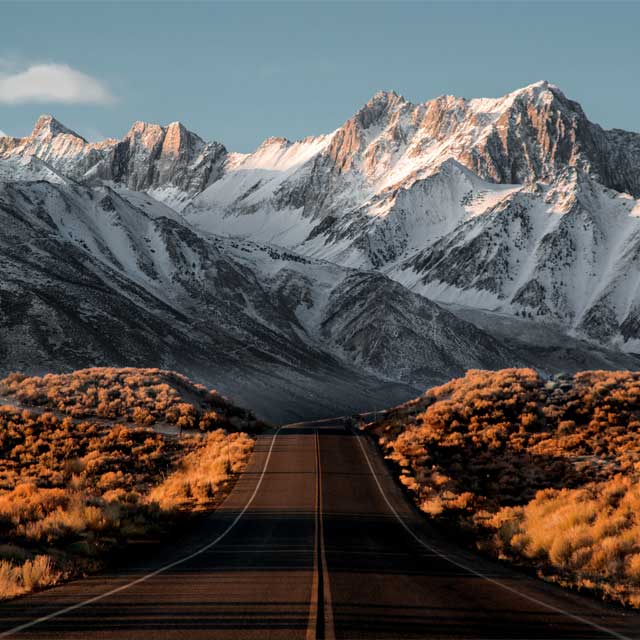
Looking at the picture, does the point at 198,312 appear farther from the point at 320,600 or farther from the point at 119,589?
the point at 320,600

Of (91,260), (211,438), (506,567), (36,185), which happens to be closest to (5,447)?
(211,438)

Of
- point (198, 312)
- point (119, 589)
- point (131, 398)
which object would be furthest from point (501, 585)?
point (198, 312)

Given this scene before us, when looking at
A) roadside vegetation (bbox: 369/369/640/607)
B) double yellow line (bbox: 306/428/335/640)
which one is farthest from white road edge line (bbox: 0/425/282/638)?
roadside vegetation (bbox: 369/369/640/607)

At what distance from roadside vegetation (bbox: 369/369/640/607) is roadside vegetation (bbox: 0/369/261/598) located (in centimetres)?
879

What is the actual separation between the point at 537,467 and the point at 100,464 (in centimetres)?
1883

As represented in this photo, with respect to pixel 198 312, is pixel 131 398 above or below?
below

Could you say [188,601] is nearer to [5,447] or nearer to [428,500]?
[428,500]

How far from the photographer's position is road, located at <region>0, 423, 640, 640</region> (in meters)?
11.0

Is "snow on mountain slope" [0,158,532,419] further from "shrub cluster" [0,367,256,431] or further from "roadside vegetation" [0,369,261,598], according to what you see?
"roadside vegetation" [0,369,261,598]

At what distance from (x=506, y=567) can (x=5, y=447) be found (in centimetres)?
2761

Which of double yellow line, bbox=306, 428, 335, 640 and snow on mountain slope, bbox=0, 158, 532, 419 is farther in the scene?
snow on mountain slope, bbox=0, 158, 532, 419

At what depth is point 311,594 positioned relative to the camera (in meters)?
13.0

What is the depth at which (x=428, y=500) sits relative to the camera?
27531mm

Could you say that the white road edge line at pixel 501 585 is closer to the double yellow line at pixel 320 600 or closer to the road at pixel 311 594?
the road at pixel 311 594
